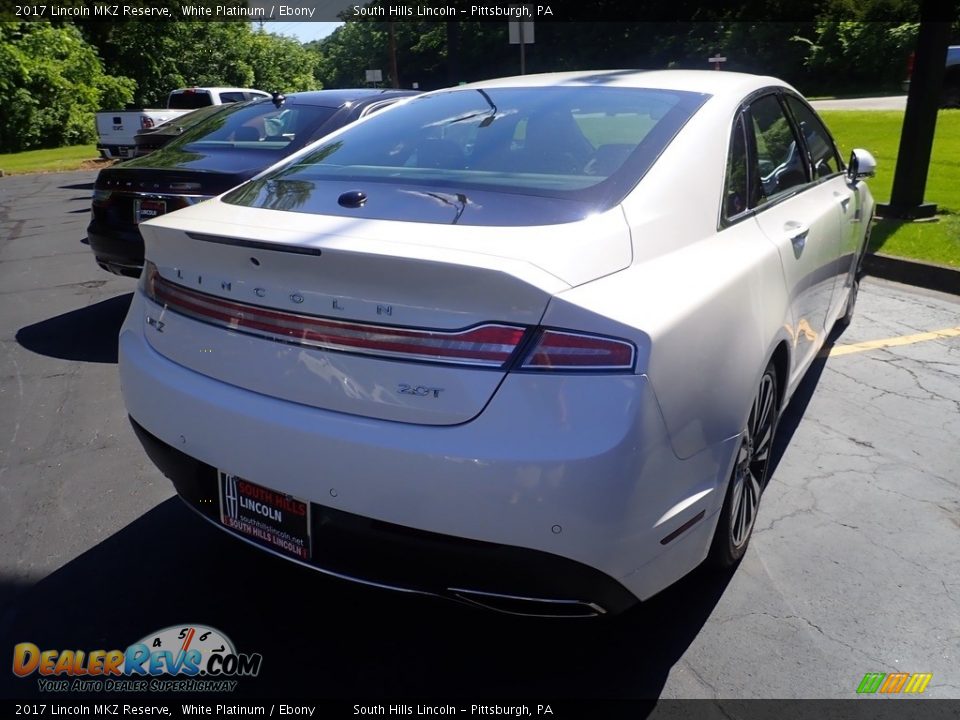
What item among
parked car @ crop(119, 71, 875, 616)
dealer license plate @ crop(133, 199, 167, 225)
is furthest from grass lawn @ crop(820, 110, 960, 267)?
dealer license plate @ crop(133, 199, 167, 225)

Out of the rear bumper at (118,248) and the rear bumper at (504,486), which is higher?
the rear bumper at (504,486)

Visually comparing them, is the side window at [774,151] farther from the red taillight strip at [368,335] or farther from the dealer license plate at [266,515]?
the dealer license plate at [266,515]

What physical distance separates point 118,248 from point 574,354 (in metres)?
4.72

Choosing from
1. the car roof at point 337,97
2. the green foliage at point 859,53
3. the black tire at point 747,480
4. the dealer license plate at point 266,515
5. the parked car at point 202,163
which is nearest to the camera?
the dealer license plate at point 266,515

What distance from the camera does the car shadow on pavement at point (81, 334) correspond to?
549 cm

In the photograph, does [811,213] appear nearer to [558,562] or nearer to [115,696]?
[558,562]

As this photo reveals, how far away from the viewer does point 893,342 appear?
5.56 metres

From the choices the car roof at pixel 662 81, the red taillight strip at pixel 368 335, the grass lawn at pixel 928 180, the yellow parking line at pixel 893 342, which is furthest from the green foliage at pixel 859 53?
the red taillight strip at pixel 368 335

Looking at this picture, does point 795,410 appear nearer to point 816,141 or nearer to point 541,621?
point 816,141

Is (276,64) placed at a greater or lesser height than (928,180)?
greater

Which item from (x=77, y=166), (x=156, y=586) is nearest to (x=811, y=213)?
(x=156, y=586)

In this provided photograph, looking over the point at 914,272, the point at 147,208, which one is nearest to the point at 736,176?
the point at 147,208

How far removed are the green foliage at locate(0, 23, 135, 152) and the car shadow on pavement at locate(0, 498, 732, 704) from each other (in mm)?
29498

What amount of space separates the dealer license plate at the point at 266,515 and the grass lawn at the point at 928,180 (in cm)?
646
